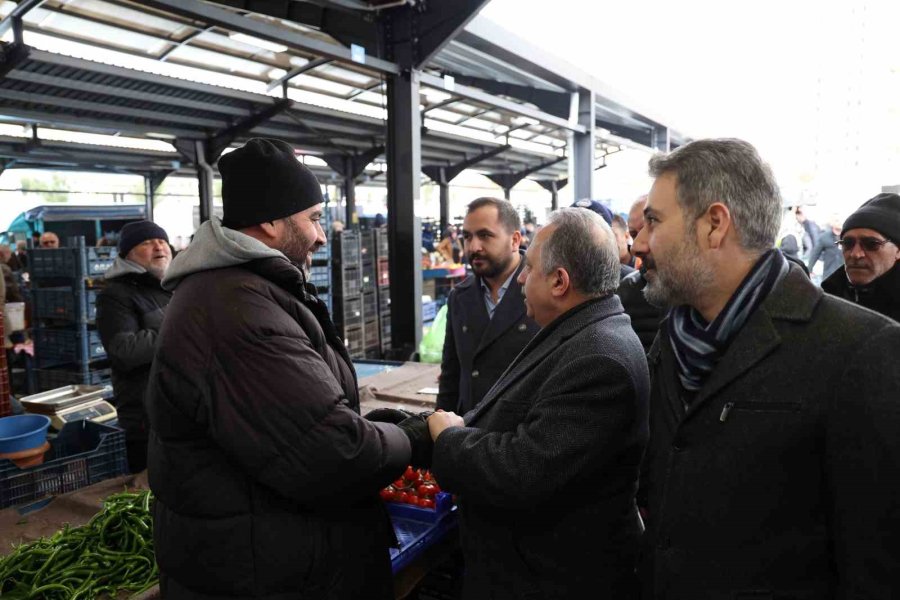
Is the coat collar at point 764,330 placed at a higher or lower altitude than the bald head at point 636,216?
lower

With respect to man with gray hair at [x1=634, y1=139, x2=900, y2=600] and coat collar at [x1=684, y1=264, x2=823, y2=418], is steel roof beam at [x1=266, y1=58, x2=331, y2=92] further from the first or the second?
coat collar at [x1=684, y1=264, x2=823, y2=418]

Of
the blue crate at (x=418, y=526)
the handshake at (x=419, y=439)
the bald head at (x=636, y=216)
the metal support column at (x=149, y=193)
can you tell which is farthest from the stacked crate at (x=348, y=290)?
the metal support column at (x=149, y=193)

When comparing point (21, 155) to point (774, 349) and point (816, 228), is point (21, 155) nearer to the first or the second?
point (774, 349)

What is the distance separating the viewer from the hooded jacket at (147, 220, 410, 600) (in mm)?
1380

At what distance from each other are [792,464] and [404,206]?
5339 millimetres

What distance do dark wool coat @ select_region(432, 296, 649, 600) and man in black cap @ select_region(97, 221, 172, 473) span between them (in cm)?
219

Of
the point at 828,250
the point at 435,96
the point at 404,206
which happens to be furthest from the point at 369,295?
the point at 828,250

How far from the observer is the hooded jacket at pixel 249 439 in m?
1.38

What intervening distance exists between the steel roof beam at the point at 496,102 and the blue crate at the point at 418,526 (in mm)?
4793

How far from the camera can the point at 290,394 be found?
1.38 meters

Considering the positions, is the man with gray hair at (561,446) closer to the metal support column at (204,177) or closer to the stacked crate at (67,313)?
the stacked crate at (67,313)

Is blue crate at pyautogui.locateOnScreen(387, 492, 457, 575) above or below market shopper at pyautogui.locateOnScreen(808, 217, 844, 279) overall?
below

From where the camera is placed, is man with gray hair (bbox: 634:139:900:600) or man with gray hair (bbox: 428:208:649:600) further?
man with gray hair (bbox: 428:208:649:600)

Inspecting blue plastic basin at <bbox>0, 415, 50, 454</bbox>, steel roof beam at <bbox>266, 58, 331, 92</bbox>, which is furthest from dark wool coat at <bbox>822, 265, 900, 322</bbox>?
steel roof beam at <bbox>266, 58, 331, 92</bbox>
